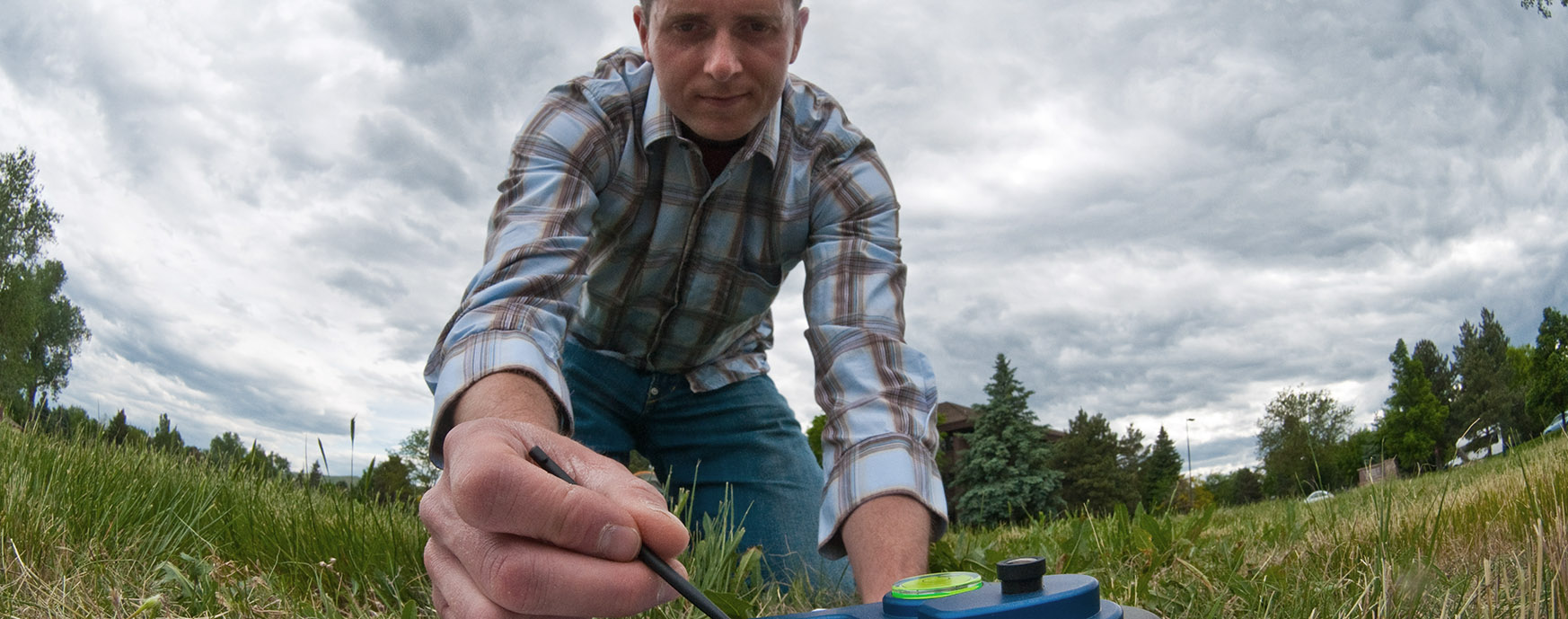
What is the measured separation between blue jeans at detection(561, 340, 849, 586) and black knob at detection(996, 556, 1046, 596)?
241 cm

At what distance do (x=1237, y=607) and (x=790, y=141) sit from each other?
1.85 metres

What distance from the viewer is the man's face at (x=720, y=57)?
2.45 metres

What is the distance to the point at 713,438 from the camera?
3754mm

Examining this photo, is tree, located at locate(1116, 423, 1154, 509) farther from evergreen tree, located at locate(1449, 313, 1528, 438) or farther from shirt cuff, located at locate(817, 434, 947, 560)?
shirt cuff, located at locate(817, 434, 947, 560)

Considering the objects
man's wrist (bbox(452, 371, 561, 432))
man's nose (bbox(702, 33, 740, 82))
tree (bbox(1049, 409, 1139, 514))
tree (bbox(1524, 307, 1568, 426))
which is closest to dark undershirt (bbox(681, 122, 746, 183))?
man's nose (bbox(702, 33, 740, 82))

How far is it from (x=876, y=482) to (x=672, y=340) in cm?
152

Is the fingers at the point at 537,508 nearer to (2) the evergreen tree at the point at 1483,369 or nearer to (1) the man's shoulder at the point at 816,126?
(1) the man's shoulder at the point at 816,126

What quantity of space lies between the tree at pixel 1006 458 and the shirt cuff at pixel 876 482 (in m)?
27.1

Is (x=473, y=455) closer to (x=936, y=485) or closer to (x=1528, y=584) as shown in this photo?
(x=936, y=485)

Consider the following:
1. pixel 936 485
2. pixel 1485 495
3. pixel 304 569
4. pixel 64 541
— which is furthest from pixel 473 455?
pixel 1485 495

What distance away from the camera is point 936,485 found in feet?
7.44

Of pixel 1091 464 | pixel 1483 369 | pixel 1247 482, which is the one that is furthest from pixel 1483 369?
pixel 1091 464

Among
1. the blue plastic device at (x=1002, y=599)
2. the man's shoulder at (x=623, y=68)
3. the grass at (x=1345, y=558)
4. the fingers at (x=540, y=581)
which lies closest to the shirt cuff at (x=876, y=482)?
the grass at (x=1345, y=558)

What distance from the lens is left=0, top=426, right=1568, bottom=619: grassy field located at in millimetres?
1801
